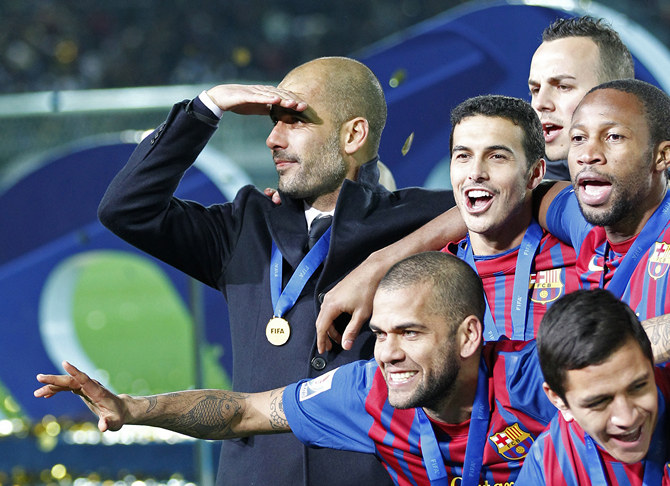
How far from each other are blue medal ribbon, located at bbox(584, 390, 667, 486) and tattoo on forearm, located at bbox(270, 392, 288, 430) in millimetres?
1019

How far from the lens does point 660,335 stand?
95.1 inches

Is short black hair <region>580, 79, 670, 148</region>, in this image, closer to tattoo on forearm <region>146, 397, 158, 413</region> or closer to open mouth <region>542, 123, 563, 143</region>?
open mouth <region>542, 123, 563, 143</region>

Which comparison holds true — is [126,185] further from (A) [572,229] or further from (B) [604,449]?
(B) [604,449]

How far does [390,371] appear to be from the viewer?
2.72 metres

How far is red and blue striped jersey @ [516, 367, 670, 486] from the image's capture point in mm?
2393

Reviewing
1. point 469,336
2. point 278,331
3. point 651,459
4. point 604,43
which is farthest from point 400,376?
point 604,43

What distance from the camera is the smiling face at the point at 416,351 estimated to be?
271cm

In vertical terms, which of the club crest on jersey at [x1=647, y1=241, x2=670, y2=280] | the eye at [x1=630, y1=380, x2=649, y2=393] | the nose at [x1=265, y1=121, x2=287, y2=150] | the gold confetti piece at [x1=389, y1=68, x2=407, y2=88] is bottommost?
the eye at [x1=630, y1=380, x2=649, y2=393]

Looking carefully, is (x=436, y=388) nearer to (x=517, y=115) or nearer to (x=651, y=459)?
(x=651, y=459)

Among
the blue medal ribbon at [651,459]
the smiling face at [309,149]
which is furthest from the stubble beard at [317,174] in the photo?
the blue medal ribbon at [651,459]

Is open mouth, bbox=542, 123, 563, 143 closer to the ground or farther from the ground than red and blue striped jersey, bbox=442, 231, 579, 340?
farther from the ground

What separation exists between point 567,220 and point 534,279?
0.68ft

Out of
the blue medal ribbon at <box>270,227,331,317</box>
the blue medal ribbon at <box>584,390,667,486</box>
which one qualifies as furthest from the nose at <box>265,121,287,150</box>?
the blue medal ribbon at <box>584,390,667,486</box>

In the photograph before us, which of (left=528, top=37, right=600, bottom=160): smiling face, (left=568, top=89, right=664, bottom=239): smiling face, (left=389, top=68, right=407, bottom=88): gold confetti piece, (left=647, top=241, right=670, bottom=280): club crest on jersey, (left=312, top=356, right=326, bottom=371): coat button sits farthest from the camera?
(left=389, top=68, right=407, bottom=88): gold confetti piece
